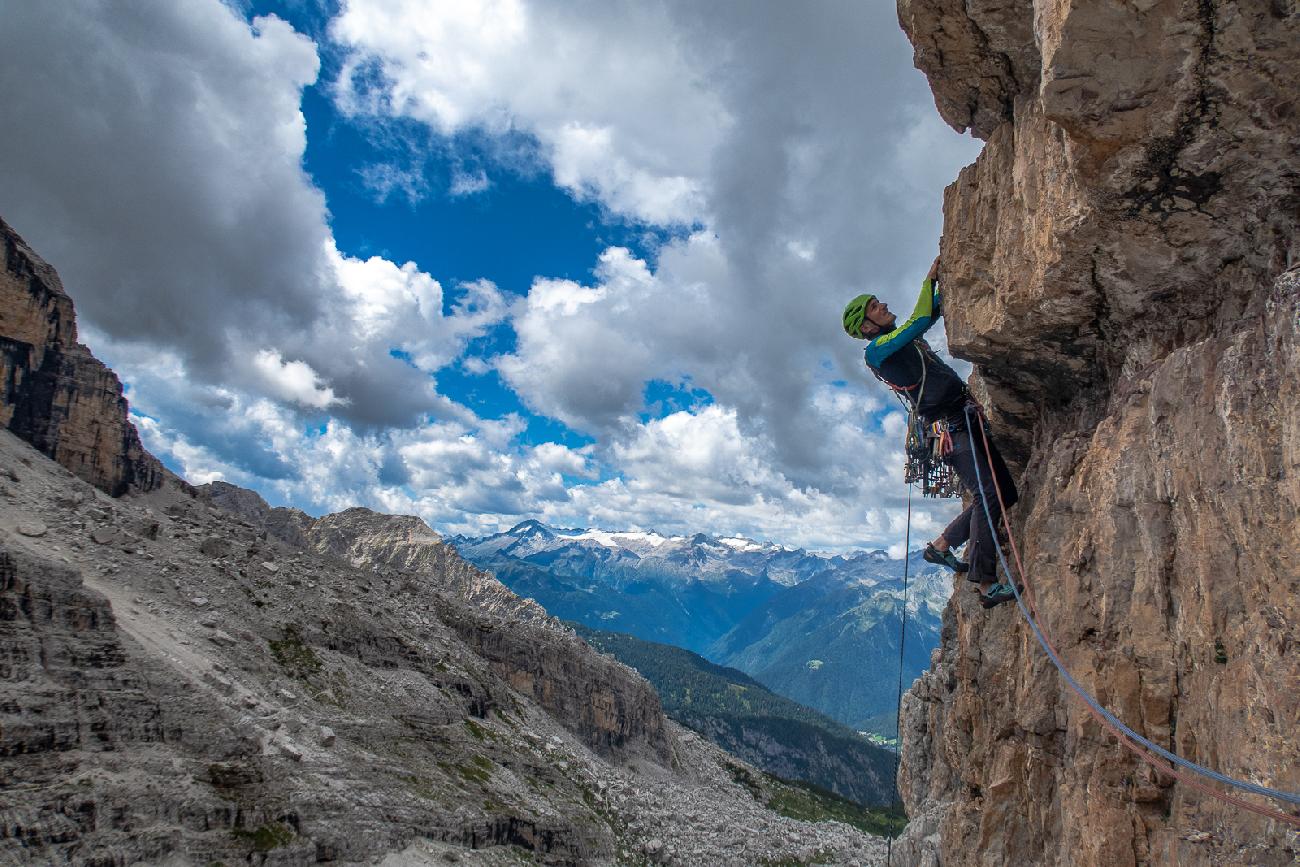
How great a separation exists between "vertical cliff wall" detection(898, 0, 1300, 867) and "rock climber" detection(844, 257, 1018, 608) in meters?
0.70

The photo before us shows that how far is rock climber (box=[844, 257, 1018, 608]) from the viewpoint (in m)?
12.0

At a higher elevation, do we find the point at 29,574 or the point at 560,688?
the point at 29,574

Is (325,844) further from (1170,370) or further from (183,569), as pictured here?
(1170,370)

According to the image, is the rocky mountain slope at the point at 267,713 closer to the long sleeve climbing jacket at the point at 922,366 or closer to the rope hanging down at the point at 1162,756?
the long sleeve climbing jacket at the point at 922,366

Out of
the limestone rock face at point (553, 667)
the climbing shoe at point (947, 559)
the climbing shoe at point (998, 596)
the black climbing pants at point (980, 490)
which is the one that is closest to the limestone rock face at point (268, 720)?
the limestone rock face at point (553, 667)

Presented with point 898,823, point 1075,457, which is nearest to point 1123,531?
point 1075,457

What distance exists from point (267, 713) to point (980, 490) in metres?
40.2

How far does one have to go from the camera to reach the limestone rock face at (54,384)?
233 ft

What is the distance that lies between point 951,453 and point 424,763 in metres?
44.5

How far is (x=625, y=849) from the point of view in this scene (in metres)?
56.1

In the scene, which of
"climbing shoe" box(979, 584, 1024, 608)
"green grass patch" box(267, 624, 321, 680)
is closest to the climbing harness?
"climbing shoe" box(979, 584, 1024, 608)

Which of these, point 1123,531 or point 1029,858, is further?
point 1029,858

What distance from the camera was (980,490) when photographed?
12.0 meters

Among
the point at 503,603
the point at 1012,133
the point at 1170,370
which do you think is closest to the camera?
the point at 1170,370
